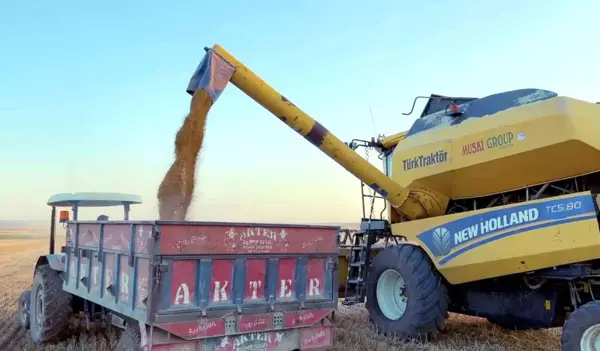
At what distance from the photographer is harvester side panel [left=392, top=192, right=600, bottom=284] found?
16.4ft

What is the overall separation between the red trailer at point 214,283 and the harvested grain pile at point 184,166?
94 centimetres

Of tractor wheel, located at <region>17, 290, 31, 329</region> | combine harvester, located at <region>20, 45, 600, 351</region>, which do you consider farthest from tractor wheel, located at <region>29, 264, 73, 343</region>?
tractor wheel, located at <region>17, 290, 31, 329</region>

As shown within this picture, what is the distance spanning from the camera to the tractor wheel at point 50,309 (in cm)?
591

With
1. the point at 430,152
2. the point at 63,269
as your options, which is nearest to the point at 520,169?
the point at 430,152

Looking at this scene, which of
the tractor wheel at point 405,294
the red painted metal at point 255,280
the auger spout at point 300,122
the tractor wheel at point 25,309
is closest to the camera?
the red painted metal at point 255,280

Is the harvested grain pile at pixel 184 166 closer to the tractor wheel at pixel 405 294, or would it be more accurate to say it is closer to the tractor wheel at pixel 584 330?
the tractor wheel at pixel 405 294

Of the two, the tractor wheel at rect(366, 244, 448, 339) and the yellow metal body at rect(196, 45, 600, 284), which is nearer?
the yellow metal body at rect(196, 45, 600, 284)

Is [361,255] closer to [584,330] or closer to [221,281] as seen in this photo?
[584,330]

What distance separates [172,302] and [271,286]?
35.1 inches

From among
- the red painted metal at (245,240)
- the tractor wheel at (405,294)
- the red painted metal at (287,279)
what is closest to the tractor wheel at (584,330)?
the tractor wheel at (405,294)

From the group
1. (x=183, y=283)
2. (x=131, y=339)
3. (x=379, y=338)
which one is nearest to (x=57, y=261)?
(x=131, y=339)

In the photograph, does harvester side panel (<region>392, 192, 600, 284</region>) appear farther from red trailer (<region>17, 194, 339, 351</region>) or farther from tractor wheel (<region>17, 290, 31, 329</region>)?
tractor wheel (<region>17, 290, 31, 329</region>)

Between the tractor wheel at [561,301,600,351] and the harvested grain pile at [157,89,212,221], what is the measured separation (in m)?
3.92

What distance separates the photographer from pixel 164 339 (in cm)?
387
